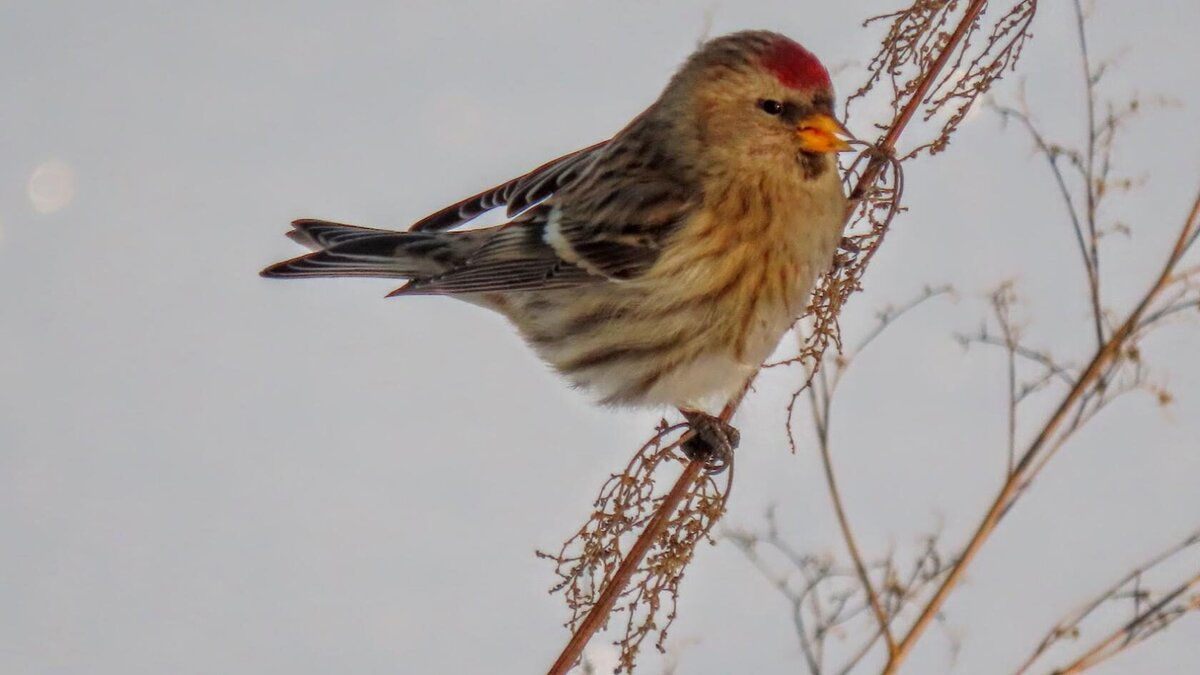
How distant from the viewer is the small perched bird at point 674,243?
7.65 feet

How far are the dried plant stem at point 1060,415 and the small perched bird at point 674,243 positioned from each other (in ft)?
1.47

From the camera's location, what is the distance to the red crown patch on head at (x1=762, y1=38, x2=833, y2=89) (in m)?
2.19

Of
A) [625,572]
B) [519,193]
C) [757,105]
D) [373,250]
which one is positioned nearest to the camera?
[625,572]

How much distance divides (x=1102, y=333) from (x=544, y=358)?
40.7 inches

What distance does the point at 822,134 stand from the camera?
88.4 inches

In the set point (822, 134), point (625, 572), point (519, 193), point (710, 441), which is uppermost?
point (519, 193)

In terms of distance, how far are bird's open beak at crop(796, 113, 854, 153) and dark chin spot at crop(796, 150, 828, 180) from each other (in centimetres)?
5

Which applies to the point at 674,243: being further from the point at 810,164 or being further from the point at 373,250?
the point at 373,250

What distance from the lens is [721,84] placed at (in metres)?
2.37

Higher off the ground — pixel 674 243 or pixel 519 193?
pixel 519 193

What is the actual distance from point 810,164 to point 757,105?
0.43 ft

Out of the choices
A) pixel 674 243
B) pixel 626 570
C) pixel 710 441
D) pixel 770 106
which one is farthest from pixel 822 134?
pixel 626 570

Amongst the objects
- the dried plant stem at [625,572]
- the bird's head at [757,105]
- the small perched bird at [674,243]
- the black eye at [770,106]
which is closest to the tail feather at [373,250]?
the small perched bird at [674,243]

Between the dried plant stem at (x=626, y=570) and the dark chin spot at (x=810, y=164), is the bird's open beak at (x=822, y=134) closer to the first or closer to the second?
the dark chin spot at (x=810, y=164)
